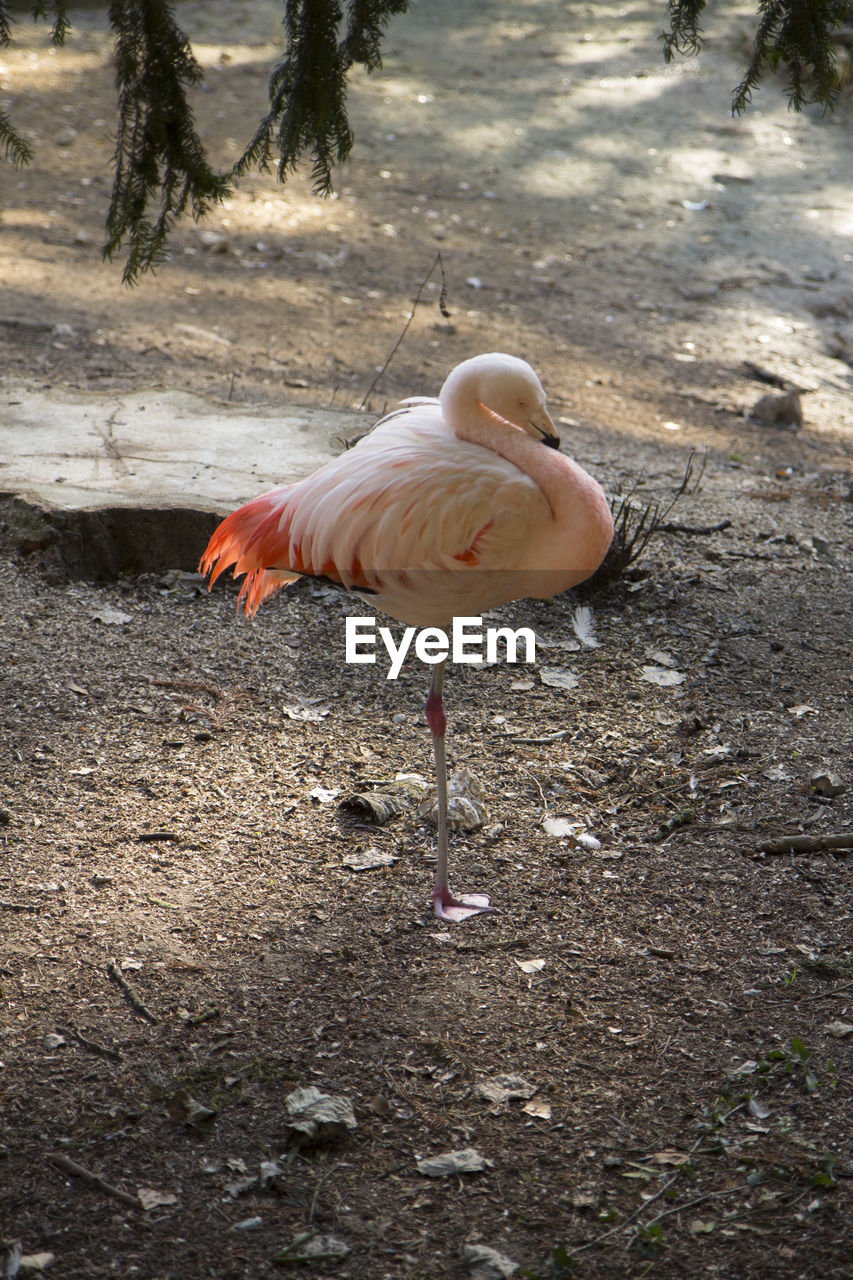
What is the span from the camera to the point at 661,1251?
6.39 ft

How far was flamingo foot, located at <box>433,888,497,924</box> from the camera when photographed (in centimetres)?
279

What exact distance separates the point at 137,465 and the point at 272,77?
1.71 meters

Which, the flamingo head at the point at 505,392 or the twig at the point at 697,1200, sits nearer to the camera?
the twig at the point at 697,1200

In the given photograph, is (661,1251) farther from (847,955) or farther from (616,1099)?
(847,955)

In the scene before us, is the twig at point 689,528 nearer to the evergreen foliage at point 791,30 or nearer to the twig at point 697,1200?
the evergreen foliage at point 791,30

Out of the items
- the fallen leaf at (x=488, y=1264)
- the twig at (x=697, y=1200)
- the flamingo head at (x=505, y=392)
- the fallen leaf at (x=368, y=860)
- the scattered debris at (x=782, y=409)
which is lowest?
the fallen leaf at (x=368, y=860)

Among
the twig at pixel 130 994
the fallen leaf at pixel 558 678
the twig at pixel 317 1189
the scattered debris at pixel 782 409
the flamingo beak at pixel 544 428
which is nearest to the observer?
the twig at pixel 317 1189

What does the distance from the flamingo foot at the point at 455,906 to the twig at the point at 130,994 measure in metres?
0.74

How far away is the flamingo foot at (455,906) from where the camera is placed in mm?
2795

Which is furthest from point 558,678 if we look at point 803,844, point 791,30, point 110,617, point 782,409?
point 782,409

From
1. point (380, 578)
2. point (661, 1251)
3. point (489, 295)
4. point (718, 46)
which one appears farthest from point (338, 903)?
point (718, 46)

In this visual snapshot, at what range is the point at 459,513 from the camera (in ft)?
8.49

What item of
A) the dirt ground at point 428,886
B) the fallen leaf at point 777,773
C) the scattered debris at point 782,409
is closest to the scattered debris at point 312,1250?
the dirt ground at point 428,886

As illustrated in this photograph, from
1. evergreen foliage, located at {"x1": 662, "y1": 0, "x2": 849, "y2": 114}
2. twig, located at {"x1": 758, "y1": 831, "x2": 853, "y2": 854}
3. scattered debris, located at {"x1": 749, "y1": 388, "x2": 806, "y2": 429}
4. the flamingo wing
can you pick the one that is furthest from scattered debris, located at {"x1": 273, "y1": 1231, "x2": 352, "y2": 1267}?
scattered debris, located at {"x1": 749, "y1": 388, "x2": 806, "y2": 429}
